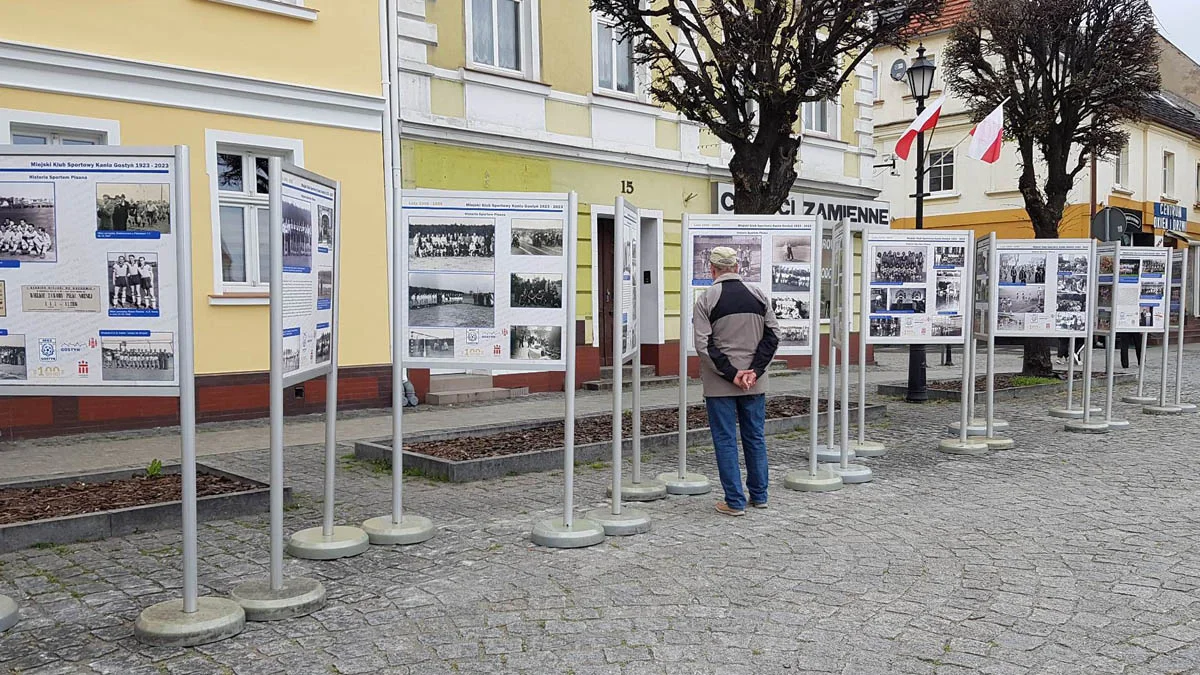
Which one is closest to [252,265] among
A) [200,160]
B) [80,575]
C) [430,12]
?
[200,160]

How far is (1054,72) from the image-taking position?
54.5 feet

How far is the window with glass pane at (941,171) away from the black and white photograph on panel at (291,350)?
93.1 ft

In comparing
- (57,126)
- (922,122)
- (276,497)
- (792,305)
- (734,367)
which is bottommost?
(276,497)

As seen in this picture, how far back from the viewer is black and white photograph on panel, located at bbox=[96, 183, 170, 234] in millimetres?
4418

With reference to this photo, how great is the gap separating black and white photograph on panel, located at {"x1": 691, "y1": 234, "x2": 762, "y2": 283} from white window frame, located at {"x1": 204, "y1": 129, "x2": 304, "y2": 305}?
211 inches

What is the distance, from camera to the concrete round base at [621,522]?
6.25m

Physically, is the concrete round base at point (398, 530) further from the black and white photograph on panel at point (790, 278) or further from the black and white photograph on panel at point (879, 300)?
the black and white photograph on panel at point (879, 300)

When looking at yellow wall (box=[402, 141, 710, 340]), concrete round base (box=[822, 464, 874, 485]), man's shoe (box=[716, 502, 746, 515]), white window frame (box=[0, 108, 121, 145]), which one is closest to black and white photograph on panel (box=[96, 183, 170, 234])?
man's shoe (box=[716, 502, 746, 515])

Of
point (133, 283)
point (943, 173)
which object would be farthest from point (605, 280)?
point (943, 173)

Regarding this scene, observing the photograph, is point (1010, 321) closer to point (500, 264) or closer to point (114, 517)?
point (500, 264)

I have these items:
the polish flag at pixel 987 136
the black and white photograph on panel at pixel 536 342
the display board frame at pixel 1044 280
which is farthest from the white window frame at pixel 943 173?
the black and white photograph on panel at pixel 536 342

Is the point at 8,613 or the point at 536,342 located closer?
the point at 8,613

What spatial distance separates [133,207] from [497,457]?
13.8 feet

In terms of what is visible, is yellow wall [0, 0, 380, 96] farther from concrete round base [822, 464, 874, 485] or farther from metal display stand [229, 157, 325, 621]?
concrete round base [822, 464, 874, 485]
